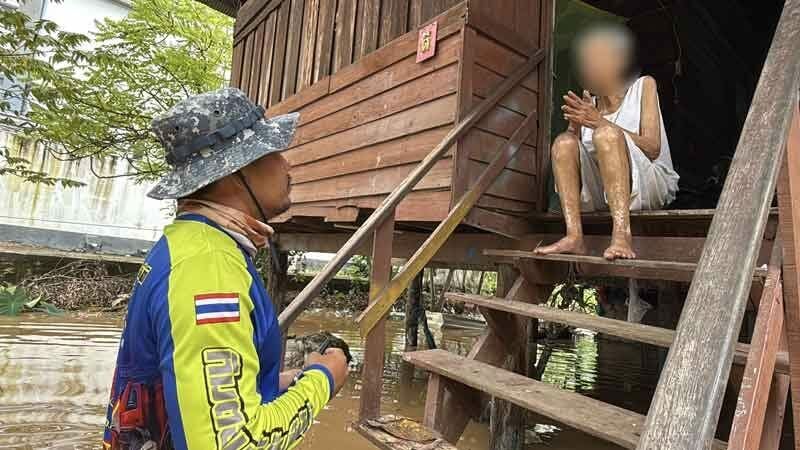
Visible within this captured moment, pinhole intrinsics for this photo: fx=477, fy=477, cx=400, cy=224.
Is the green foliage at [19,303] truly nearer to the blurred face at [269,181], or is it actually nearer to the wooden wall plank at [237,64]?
the wooden wall plank at [237,64]

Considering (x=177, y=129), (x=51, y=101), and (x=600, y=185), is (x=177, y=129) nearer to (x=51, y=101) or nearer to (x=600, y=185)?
(x=600, y=185)

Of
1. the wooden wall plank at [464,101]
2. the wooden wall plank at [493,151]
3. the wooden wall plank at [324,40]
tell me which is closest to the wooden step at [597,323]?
the wooden wall plank at [464,101]

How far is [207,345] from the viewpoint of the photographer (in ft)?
2.85

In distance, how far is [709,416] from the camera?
0.77m

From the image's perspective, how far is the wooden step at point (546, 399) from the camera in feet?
5.37

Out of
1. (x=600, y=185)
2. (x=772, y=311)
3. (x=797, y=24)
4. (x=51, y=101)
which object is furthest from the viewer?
(x=51, y=101)

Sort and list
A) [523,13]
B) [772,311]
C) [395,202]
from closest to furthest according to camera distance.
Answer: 1. [772,311]
2. [395,202]
3. [523,13]

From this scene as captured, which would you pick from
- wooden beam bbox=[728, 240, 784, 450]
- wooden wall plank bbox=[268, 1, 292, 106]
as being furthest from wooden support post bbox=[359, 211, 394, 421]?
wooden wall plank bbox=[268, 1, 292, 106]

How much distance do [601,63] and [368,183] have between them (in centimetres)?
202

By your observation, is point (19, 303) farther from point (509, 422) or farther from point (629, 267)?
point (629, 267)

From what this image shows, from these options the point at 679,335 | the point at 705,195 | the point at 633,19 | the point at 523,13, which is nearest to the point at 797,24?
the point at 679,335

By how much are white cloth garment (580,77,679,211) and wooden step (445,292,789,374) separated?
89 cm

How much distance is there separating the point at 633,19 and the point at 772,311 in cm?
596

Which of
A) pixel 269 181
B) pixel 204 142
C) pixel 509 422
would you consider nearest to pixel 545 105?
pixel 509 422
